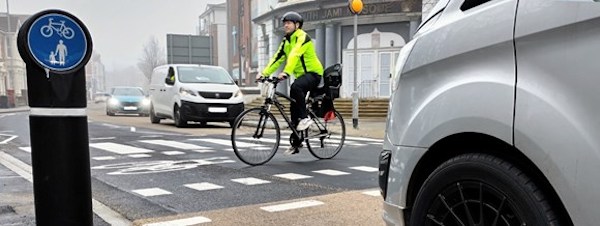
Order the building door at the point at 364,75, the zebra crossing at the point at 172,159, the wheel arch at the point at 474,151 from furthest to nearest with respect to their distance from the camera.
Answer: the building door at the point at 364,75 → the zebra crossing at the point at 172,159 → the wheel arch at the point at 474,151

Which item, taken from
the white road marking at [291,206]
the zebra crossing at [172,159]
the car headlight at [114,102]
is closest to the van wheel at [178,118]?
the zebra crossing at [172,159]

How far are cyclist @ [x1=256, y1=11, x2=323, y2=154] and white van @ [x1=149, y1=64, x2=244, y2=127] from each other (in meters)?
6.06

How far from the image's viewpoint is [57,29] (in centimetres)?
250

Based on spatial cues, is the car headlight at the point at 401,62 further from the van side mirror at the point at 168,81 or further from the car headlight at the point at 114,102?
the car headlight at the point at 114,102

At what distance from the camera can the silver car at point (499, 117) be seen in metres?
1.57

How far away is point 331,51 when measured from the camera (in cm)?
2275

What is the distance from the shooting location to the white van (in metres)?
12.0

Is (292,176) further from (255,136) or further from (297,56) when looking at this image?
(297,56)

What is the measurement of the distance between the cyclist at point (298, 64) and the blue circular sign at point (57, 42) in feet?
10.7

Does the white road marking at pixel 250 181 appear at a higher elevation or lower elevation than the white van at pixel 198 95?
lower

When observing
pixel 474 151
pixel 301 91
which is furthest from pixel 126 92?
pixel 474 151

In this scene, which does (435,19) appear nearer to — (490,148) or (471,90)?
(471,90)

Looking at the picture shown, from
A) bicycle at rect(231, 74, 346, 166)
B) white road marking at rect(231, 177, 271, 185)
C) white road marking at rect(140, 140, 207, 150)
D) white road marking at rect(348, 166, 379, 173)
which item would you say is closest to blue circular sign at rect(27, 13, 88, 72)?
white road marking at rect(231, 177, 271, 185)

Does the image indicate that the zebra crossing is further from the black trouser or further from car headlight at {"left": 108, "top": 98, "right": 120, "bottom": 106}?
car headlight at {"left": 108, "top": 98, "right": 120, "bottom": 106}
